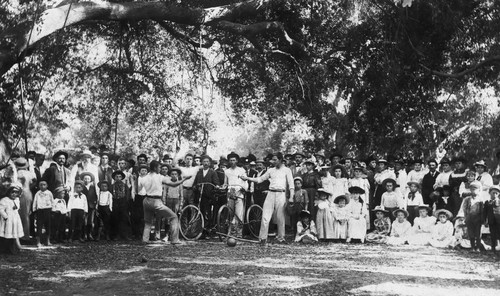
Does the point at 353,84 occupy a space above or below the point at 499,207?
above

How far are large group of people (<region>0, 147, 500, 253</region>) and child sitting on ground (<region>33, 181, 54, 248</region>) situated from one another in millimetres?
21

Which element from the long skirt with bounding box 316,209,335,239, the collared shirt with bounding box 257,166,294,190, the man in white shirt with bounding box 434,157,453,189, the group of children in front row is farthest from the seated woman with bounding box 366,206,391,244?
the collared shirt with bounding box 257,166,294,190

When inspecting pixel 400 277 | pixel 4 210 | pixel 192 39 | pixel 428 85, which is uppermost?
pixel 192 39

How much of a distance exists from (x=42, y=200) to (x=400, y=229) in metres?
7.57

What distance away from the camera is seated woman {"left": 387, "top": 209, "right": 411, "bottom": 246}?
15.0m

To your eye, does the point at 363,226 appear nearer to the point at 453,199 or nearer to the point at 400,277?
the point at 453,199

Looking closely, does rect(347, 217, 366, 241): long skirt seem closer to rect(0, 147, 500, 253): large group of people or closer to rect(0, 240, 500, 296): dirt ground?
rect(0, 147, 500, 253): large group of people

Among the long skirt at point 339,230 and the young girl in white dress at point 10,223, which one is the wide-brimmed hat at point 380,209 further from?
the young girl in white dress at point 10,223

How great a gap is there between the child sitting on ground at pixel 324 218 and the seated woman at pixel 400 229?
1313mm

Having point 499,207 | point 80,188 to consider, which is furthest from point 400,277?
point 80,188

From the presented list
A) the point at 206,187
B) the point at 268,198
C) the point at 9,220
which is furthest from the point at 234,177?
the point at 9,220

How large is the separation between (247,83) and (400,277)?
35.8 ft

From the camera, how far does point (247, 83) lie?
63.5 feet

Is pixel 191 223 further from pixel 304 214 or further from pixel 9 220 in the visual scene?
pixel 9 220
